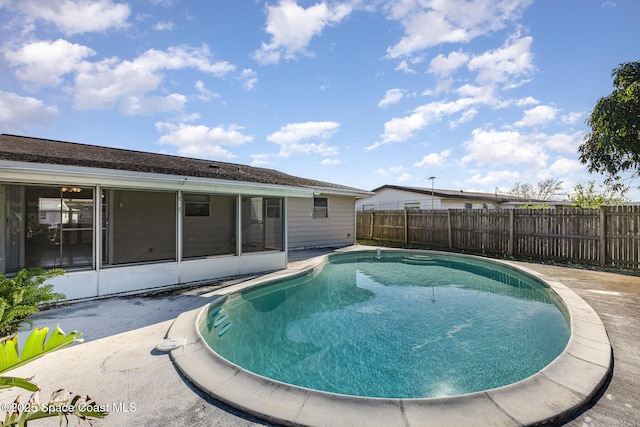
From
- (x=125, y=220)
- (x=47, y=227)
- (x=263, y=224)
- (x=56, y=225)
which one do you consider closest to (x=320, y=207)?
(x=263, y=224)

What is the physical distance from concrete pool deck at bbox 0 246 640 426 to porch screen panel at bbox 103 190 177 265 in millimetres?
2895

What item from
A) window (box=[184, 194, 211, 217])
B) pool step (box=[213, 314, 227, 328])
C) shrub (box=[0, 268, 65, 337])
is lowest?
pool step (box=[213, 314, 227, 328])

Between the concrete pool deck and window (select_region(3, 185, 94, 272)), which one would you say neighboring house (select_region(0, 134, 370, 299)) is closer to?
window (select_region(3, 185, 94, 272))

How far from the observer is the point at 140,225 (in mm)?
8914

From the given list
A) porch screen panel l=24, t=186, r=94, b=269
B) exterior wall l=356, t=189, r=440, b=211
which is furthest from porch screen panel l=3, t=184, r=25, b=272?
exterior wall l=356, t=189, r=440, b=211

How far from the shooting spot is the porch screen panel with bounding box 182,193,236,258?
27.3ft

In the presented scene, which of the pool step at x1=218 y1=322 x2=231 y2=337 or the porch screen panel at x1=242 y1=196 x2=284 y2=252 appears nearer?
the pool step at x1=218 y1=322 x2=231 y2=337

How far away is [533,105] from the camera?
37.7 feet

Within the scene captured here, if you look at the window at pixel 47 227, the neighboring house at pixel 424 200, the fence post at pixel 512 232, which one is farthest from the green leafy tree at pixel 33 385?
the neighboring house at pixel 424 200

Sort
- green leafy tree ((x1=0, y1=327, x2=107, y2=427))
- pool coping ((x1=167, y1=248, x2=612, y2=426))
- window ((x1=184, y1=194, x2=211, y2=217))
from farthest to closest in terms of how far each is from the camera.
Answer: window ((x1=184, y1=194, x2=211, y2=217)), pool coping ((x1=167, y1=248, x2=612, y2=426)), green leafy tree ((x1=0, y1=327, x2=107, y2=427))

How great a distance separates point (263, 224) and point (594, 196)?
13.5 m

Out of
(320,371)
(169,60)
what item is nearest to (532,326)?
(320,371)

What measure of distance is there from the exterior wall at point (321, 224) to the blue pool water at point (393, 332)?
4.99 metres

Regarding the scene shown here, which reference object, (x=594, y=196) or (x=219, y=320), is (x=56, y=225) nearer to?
(x=219, y=320)
